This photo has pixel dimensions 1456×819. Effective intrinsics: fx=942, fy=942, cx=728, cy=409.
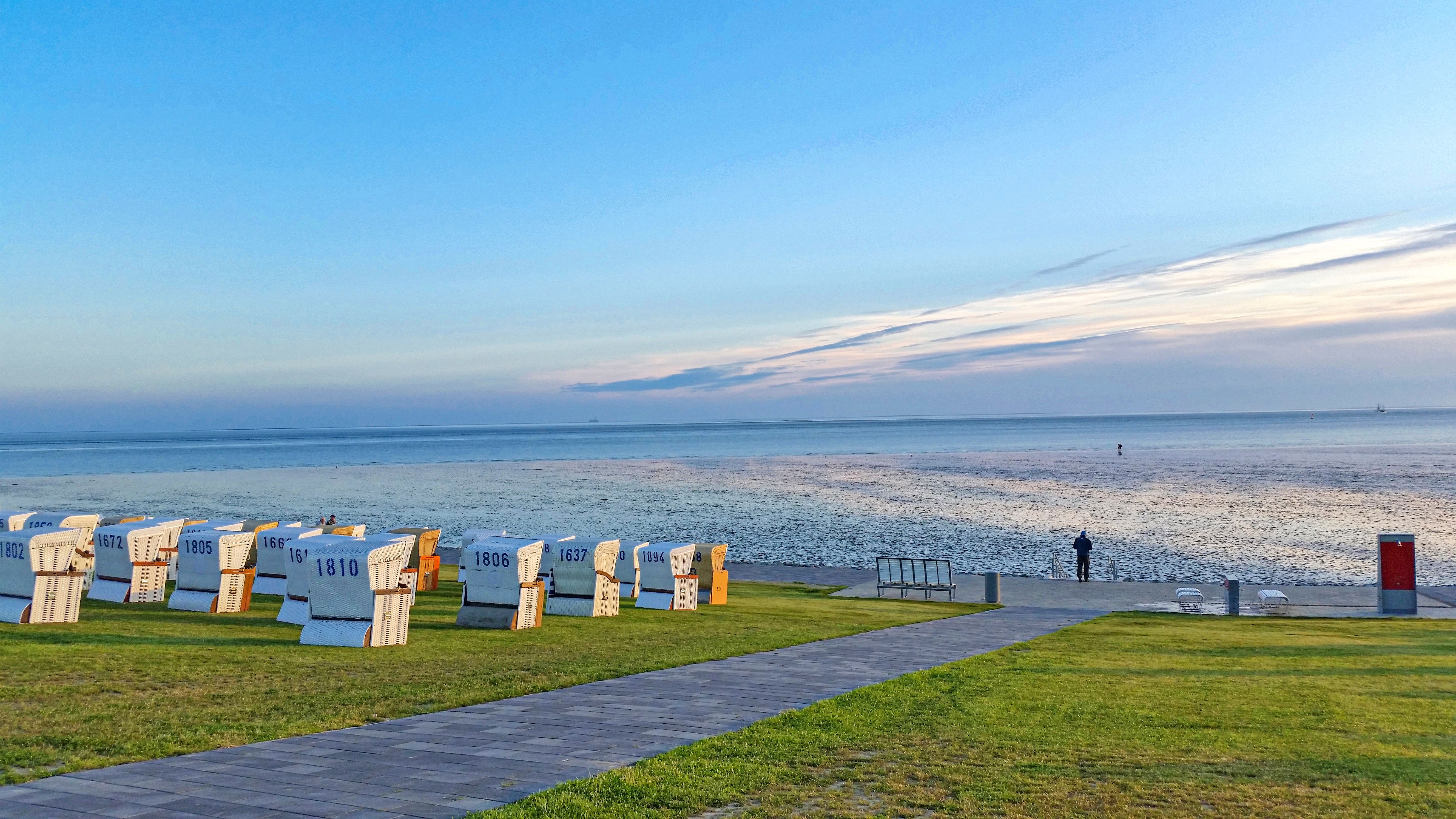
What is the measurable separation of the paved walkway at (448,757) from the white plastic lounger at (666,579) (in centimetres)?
862

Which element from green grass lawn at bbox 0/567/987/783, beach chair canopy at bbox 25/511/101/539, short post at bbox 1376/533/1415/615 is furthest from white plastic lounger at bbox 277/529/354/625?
short post at bbox 1376/533/1415/615

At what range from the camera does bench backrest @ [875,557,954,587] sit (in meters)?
25.6

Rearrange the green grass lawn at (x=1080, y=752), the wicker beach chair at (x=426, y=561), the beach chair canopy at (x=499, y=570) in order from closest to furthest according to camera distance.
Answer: the green grass lawn at (x=1080, y=752) < the beach chair canopy at (x=499, y=570) < the wicker beach chair at (x=426, y=561)

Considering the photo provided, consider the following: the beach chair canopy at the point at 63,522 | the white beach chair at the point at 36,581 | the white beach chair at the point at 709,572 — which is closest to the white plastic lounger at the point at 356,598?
the white beach chair at the point at 36,581

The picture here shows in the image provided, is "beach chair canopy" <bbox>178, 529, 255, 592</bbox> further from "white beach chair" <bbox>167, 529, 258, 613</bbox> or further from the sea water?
the sea water

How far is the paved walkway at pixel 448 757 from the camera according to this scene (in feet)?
19.4

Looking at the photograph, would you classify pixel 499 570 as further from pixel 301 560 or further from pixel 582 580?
pixel 301 560

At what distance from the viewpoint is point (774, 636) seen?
1537 cm

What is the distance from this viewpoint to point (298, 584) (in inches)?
620

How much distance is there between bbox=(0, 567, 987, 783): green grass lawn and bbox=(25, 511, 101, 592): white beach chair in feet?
5.19

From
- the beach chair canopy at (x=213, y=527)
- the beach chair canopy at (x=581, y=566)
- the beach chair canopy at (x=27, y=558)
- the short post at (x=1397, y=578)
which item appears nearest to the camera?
the beach chair canopy at (x=27, y=558)

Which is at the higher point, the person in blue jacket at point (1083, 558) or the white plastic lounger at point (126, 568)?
the white plastic lounger at point (126, 568)

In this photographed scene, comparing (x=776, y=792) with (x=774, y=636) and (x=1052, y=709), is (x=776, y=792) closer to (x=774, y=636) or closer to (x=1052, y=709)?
(x=1052, y=709)

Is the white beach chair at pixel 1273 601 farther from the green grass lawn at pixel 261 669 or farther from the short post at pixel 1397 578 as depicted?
the green grass lawn at pixel 261 669
